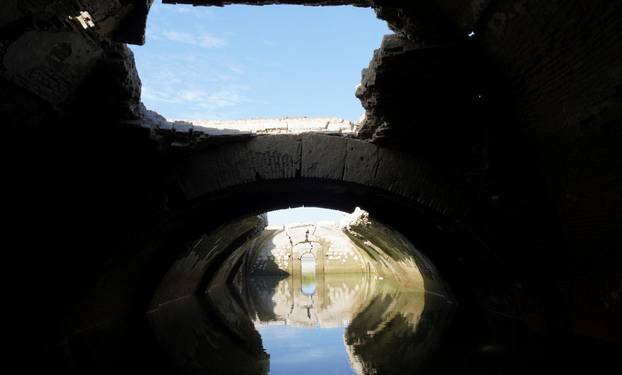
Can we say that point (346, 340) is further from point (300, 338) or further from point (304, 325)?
point (304, 325)

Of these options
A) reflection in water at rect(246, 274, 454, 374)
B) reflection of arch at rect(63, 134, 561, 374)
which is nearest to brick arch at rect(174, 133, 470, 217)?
reflection of arch at rect(63, 134, 561, 374)

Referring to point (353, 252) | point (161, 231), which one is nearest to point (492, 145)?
point (161, 231)

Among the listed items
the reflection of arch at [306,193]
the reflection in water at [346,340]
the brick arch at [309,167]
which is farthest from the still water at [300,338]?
the brick arch at [309,167]

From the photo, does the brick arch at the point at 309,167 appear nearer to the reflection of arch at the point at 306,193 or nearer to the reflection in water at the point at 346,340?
the reflection of arch at the point at 306,193

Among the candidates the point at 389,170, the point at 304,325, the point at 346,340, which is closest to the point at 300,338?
the point at 346,340

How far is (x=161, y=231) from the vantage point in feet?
19.5

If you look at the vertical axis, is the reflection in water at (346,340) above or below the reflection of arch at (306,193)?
below

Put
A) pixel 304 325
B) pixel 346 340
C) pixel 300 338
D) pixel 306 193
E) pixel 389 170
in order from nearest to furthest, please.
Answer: pixel 389 170 → pixel 346 340 → pixel 300 338 → pixel 306 193 → pixel 304 325

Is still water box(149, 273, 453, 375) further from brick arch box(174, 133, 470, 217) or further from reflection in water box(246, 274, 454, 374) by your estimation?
brick arch box(174, 133, 470, 217)

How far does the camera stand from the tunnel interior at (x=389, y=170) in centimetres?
351

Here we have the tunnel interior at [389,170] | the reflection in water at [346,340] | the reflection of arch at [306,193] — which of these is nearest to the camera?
the tunnel interior at [389,170]

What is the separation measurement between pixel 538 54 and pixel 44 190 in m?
4.93

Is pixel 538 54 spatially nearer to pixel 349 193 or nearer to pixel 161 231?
pixel 349 193

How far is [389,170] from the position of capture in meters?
5.21
